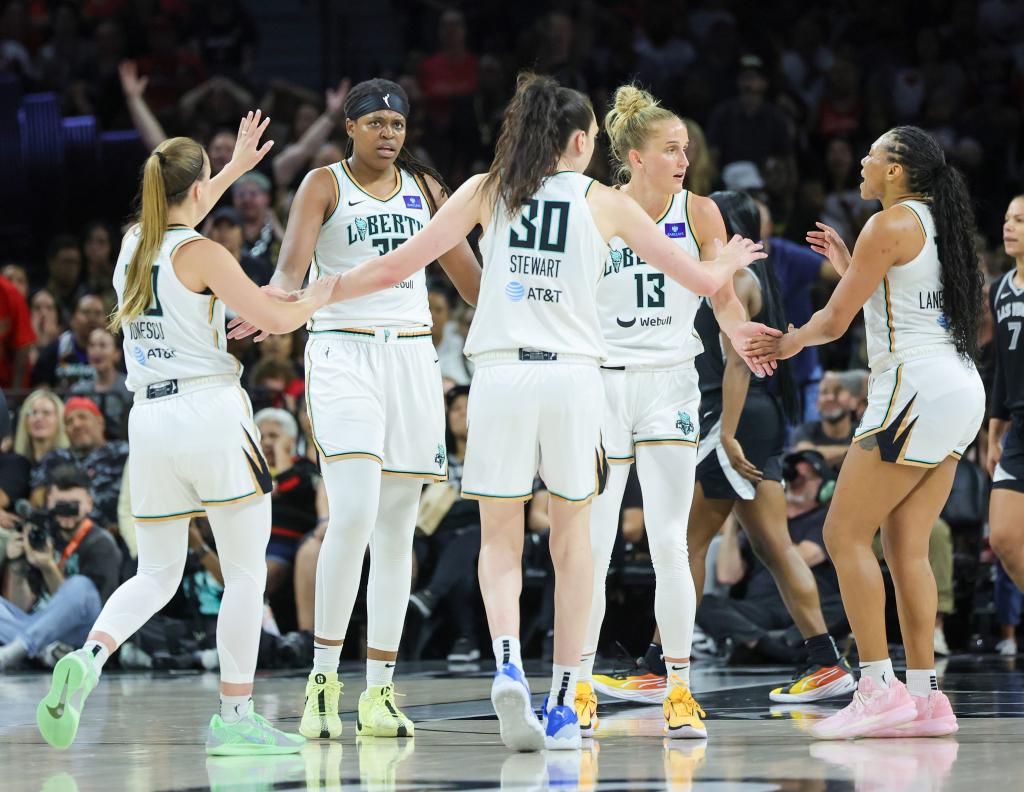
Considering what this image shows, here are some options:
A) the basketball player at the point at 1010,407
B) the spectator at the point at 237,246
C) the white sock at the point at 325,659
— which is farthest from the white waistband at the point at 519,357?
the spectator at the point at 237,246

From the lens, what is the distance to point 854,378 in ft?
30.7

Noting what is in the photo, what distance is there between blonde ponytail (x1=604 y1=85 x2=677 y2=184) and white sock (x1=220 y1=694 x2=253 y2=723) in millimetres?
2466

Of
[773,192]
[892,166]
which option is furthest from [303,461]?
[892,166]

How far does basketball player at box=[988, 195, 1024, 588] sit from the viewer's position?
7.06 metres

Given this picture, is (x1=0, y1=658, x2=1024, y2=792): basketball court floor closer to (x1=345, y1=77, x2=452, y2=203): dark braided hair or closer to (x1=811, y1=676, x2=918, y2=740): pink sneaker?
(x1=811, y1=676, x2=918, y2=740): pink sneaker

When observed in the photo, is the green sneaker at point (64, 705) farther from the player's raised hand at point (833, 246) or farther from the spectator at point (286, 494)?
the spectator at point (286, 494)

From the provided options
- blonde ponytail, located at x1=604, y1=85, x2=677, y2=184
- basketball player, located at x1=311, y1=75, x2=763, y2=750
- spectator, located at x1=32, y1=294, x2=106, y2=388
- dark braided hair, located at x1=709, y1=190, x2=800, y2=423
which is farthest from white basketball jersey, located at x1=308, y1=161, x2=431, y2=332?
spectator, located at x1=32, y1=294, x2=106, y2=388

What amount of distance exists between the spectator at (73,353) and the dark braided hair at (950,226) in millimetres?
7164

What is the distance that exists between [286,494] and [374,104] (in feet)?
14.2

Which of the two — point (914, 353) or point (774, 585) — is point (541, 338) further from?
point (774, 585)

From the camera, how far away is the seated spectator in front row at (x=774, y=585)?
28.4ft

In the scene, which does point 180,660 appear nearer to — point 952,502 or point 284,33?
point 952,502

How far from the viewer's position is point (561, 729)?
16.8 ft

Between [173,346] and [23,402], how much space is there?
610cm
